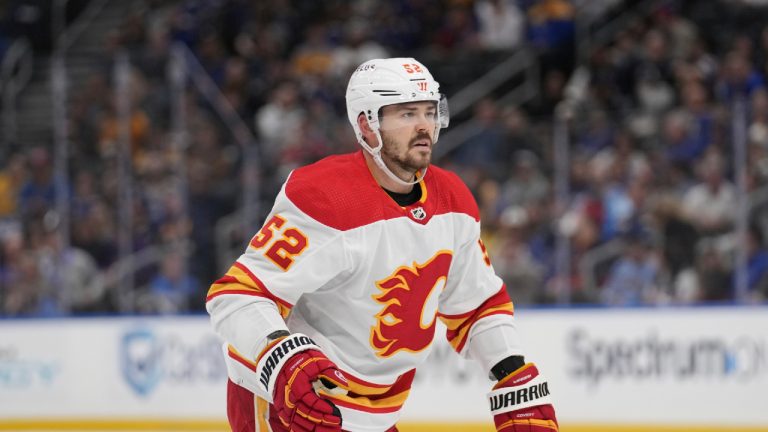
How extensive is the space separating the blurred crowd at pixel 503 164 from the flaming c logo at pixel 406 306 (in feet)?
13.8

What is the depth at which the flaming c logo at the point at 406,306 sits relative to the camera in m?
3.02

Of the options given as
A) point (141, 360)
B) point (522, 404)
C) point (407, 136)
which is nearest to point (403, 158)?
point (407, 136)

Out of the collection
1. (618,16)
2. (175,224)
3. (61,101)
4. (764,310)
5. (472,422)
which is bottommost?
(472,422)

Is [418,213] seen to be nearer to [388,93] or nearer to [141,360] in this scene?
[388,93]

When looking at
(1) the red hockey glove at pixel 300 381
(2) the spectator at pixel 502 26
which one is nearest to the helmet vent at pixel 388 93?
(1) the red hockey glove at pixel 300 381

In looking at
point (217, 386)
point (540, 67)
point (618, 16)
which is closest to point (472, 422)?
point (217, 386)

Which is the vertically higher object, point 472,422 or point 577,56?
point 577,56

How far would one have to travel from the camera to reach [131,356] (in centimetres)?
741

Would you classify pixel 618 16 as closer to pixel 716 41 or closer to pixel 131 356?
pixel 716 41

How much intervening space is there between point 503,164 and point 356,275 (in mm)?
4690

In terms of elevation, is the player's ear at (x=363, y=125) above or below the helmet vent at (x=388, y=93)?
below

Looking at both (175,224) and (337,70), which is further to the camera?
(337,70)

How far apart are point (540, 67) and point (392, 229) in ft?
22.2

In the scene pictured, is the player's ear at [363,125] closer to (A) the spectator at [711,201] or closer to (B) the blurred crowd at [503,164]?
(B) the blurred crowd at [503,164]
